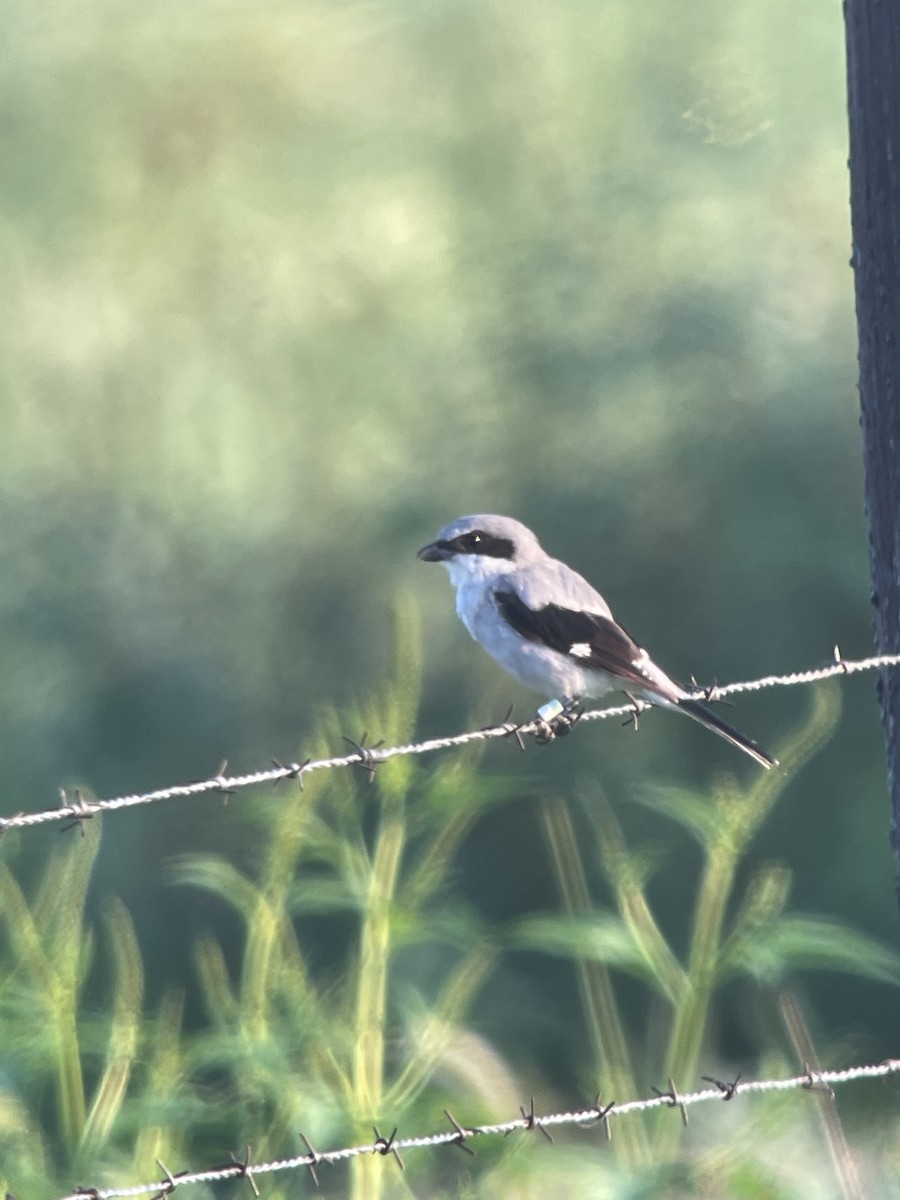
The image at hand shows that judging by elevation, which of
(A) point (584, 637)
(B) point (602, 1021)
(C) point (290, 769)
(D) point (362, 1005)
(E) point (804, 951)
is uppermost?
(C) point (290, 769)

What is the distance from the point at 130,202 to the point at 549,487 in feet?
10.1

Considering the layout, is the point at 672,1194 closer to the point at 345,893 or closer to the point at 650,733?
the point at 345,893

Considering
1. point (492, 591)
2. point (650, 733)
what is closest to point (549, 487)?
point (650, 733)

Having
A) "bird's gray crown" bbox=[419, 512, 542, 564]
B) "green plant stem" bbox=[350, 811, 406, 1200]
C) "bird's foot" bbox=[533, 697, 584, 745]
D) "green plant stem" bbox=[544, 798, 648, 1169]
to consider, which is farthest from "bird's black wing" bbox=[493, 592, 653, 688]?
"green plant stem" bbox=[350, 811, 406, 1200]

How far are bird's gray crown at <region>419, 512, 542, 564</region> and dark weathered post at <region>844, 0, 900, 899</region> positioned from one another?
1.88 meters

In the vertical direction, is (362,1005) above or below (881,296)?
below

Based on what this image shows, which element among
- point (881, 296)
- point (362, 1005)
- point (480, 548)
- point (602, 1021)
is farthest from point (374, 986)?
point (881, 296)

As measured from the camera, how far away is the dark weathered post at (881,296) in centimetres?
335

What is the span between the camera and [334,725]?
13.3 ft

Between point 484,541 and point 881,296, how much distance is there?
203 cm

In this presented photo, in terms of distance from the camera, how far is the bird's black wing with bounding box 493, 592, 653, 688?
489 cm

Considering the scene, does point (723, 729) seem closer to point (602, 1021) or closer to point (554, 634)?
point (554, 634)

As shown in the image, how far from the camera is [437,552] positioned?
528cm

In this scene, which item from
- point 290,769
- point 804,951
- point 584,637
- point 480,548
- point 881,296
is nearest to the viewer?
point 290,769
